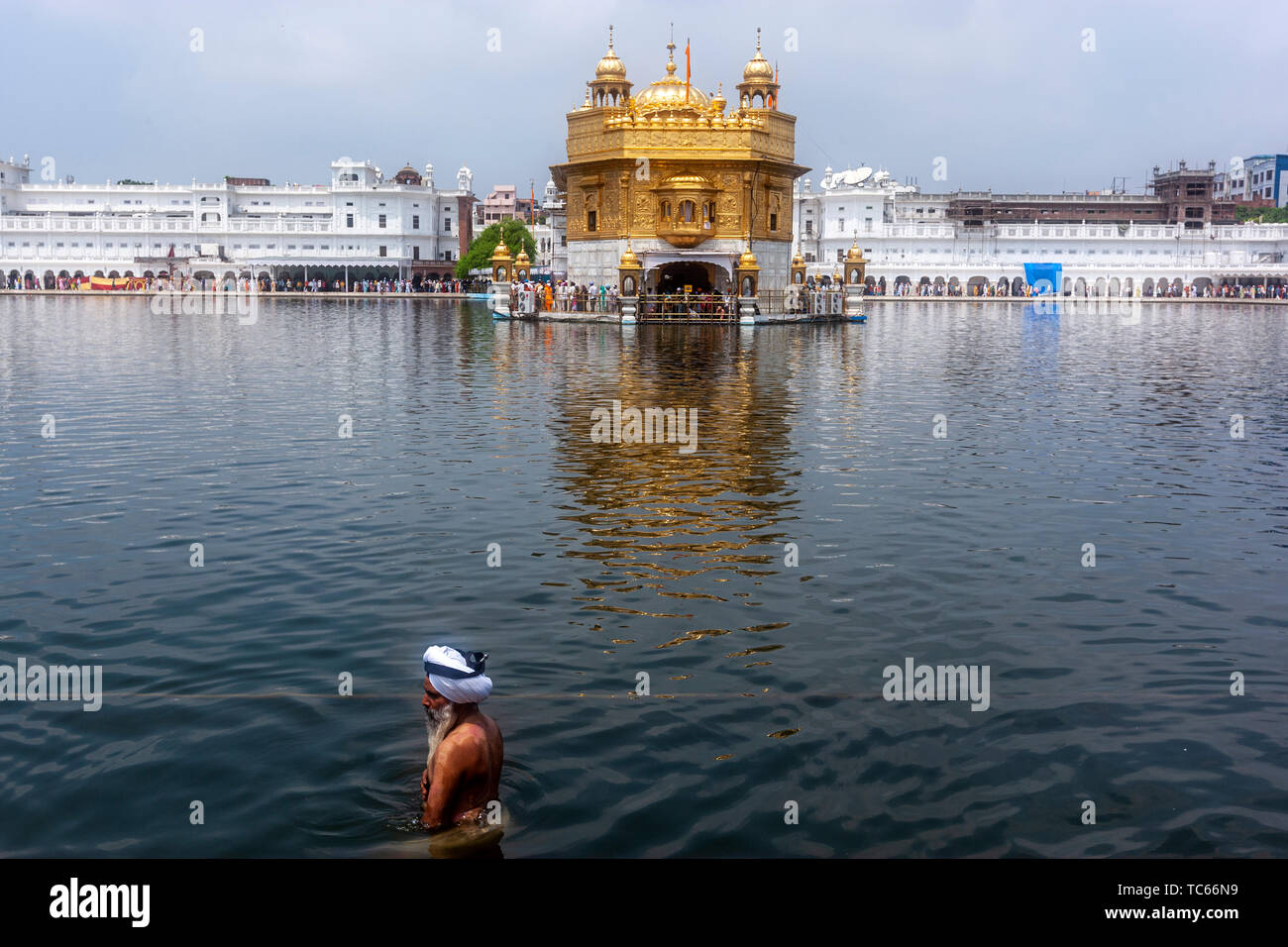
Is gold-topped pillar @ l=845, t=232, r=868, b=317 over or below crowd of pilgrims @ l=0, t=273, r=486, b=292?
below

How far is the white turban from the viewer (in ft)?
17.6

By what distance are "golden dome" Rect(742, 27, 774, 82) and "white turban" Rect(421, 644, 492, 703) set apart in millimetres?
56666

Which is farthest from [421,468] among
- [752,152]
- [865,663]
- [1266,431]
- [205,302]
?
[205,302]

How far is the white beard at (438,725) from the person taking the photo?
18.0 ft

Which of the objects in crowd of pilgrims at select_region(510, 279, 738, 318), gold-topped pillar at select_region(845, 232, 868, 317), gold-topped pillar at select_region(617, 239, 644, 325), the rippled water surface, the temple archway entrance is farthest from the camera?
the temple archway entrance

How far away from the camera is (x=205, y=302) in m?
72.0

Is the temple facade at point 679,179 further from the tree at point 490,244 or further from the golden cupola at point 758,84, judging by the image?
the tree at point 490,244

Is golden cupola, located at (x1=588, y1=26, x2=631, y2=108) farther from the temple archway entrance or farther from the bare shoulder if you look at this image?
the bare shoulder

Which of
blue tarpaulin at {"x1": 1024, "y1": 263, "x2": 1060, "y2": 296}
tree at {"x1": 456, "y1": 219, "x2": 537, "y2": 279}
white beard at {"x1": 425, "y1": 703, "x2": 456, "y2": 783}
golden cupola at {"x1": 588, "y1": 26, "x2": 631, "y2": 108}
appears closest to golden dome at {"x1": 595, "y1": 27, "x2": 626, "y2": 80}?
golden cupola at {"x1": 588, "y1": 26, "x2": 631, "y2": 108}

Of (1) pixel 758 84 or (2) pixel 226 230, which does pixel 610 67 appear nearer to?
(1) pixel 758 84

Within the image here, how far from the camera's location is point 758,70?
58000mm

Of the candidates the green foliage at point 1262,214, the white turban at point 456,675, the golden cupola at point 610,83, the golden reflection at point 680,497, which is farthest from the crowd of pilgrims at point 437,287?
the white turban at point 456,675

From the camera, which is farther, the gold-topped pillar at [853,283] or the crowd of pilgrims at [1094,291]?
the crowd of pilgrims at [1094,291]

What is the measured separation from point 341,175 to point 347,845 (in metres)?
96.4
